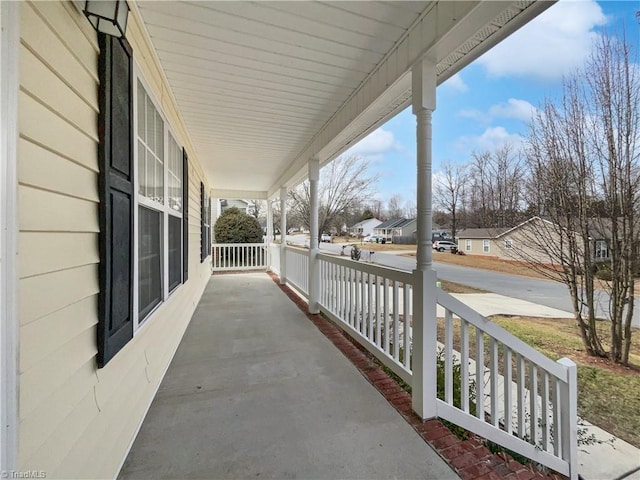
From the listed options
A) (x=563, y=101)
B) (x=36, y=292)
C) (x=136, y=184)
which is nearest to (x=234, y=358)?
(x=136, y=184)

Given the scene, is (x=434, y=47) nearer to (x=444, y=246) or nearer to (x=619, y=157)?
(x=619, y=157)

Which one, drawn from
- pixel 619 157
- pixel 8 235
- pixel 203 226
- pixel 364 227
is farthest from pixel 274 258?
pixel 8 235

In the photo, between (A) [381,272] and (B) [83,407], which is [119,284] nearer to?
(B) [83,407]

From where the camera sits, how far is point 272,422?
2.02 meters

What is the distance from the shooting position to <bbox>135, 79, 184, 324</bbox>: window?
82.7 inches

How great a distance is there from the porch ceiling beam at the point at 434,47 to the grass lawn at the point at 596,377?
3.29 m

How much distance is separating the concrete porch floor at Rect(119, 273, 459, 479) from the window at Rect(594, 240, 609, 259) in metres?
3.95

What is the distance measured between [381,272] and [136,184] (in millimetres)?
2100

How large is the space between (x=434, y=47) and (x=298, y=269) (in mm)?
4713

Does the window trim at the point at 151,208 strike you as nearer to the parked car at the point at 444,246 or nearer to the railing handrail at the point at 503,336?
the railing handrail at the point at 503,336

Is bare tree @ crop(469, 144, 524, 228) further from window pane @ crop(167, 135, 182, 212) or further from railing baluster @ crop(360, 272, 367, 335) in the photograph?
window pane @ crop(167, 135, 182, 212)

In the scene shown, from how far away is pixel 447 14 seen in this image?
1.73 m

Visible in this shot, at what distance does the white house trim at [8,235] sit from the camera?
0.80 metres

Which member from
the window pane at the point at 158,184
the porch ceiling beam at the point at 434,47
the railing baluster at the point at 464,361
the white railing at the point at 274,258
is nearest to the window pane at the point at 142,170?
the window pane at the point at 158,184
